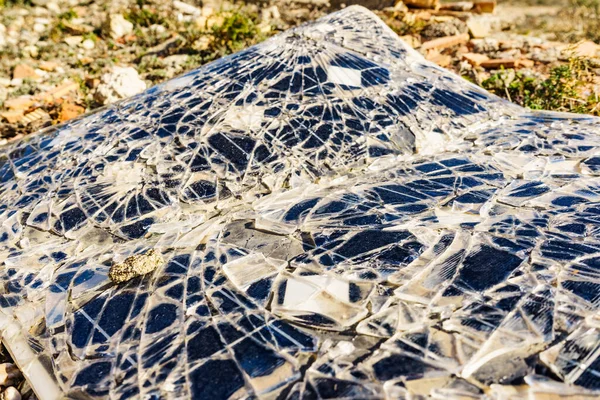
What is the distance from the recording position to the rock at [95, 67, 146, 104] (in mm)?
3000

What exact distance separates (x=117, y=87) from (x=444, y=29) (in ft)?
7.70

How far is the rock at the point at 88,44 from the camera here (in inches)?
163

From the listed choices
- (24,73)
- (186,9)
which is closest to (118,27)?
(186,9)

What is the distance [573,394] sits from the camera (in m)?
Result: 0.96

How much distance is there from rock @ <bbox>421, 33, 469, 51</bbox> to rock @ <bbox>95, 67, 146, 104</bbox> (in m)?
1.91

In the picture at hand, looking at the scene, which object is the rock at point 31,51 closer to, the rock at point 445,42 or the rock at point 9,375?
the rock at point 445,42

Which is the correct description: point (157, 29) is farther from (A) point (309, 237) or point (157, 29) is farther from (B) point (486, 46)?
(A) point (309, 237)

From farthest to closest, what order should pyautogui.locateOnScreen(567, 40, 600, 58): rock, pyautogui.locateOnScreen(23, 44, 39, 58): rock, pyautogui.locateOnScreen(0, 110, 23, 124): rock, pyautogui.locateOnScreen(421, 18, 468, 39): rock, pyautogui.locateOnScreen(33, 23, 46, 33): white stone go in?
1. pyautogui.locateOnScreen(33, 23, 46, 33): white stone
2. pyautogui.locateOnScreen(23, 44, 39, 58): rock
3. pyautogui.locateOnScreen(421, 18, 468, 39): rock
4. pyautogui.locateOnScreen(567, 40, 600, 58): rock
5. pyautogui.locateOnScreen(0, 110, 23, 124): rock

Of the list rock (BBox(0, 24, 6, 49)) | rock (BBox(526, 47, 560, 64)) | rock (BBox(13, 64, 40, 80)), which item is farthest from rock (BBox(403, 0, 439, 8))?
rock (BBox(0, 24, 6, 49))

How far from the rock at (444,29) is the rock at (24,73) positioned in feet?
9.07

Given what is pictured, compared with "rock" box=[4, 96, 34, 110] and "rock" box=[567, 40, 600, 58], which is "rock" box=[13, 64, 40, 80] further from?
"rock" box=[567, 40, 600, 58]

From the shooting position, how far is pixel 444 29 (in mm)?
3963

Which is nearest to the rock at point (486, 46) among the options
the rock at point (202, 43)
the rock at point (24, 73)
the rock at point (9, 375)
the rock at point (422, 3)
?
the rock at point (422, 3)

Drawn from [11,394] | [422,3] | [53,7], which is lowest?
[11,394]
